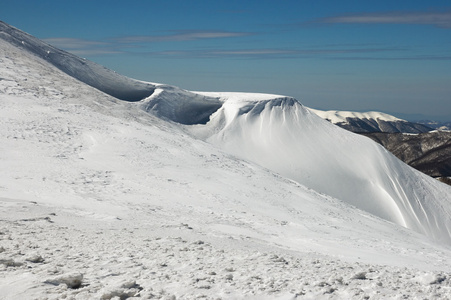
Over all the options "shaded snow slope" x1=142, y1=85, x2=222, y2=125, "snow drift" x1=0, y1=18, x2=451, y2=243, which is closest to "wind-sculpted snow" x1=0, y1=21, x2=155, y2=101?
"snow drift" x1=0, y1=18, x2=451, y2=243

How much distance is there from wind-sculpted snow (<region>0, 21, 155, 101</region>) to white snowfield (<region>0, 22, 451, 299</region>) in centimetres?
153

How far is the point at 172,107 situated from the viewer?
143 feet

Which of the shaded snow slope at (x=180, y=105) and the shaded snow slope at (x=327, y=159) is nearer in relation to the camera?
the shaded snow slope at (x=327, y=159)

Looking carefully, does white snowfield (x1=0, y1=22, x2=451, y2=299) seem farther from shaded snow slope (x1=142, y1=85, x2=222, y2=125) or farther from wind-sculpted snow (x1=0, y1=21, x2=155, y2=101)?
wind-sculpted snow (x1=0, y1=21, x2=155, y2=101)

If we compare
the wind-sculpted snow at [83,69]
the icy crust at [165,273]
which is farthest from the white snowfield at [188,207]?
the wind-sculpted snow at [83,69]

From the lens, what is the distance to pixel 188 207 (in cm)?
1561

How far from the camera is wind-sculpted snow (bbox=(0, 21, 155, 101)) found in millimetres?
36281

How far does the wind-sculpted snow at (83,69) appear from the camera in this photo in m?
36.3

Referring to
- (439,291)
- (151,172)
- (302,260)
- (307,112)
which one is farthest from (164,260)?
(307,112)

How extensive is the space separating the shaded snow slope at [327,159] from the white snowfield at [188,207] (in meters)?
0.16

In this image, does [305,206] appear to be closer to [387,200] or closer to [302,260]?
[302,260]

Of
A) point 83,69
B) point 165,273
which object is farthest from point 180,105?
point 165,273

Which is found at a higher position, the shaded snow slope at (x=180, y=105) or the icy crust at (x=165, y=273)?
the shaded snow slope at (x=180, y=105)

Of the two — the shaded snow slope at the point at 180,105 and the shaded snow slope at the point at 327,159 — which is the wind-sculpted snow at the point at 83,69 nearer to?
the shaded snow slope at the point at 180,105
